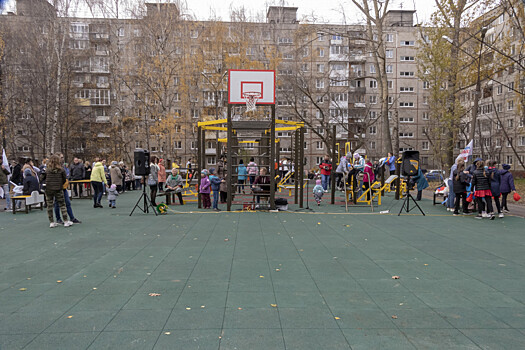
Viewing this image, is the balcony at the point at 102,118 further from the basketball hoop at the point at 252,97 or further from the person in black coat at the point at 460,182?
the person in black coat at the point at 460,182

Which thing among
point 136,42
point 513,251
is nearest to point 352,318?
point 513,251

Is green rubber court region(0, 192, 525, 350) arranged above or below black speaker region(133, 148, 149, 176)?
below

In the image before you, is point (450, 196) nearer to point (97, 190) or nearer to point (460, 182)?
point (460, 182)

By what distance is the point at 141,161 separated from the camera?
12430mm

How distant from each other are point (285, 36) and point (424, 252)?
154 ft

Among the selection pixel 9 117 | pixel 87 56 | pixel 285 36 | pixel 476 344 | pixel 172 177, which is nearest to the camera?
pixel 476 344

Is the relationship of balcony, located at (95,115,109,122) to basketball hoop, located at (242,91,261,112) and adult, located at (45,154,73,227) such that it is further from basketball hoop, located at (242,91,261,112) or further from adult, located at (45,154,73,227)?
adult, located at (45,154,73,227)

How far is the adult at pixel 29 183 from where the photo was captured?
13.8 metres

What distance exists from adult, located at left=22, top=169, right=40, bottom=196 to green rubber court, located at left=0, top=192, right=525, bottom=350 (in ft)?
16.3

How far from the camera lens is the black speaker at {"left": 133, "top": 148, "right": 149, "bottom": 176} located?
40.4 ft

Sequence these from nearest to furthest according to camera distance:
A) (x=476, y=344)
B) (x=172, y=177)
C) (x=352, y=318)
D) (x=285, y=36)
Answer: (x=476, y=344) → (x=352, y=318) → (x=172, y=177) → (x=285, y=36)

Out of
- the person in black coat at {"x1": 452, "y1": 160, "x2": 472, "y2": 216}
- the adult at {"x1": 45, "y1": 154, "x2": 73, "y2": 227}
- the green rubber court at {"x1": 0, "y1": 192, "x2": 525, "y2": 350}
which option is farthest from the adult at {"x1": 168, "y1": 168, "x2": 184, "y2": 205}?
the person in black coat at {"x1": 452, "y1": 160, "x2": 472, "y2": 216}

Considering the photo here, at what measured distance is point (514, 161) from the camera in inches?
2035

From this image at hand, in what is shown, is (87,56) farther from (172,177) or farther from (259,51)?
(172,177)
